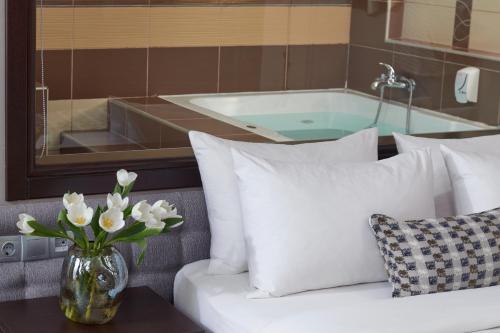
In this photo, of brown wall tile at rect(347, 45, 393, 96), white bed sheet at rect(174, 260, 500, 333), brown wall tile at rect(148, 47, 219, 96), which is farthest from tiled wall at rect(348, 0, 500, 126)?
white bed sheet at rect(174, 260, 500, 333)

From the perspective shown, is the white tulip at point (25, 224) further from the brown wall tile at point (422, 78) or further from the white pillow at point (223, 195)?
the brown wall tile at point (422, 78)

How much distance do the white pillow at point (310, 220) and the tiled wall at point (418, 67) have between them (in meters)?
0.56

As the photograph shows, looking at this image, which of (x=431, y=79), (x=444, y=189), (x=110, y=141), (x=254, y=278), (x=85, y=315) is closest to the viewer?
(x=85, y=315)

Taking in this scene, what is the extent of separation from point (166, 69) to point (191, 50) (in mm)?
104

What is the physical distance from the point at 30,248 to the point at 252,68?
0.96m

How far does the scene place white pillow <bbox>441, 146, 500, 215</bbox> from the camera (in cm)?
321

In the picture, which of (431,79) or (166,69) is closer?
(166,69)

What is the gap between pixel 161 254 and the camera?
3.15 metres

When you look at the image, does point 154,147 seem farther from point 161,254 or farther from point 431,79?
point 431,79

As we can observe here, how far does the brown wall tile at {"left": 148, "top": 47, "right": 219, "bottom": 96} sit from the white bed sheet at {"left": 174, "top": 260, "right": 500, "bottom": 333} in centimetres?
60

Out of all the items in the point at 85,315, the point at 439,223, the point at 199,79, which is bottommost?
the point at 85,315

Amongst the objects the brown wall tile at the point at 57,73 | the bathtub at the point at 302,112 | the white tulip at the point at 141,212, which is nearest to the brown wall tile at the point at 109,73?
the brown wall tile at the point at 57,73

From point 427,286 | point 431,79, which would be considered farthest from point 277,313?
point 431,79

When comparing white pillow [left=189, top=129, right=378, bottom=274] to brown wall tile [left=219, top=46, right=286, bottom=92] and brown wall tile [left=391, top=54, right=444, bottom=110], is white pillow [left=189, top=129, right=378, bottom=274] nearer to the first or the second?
brown wall tile [left=219, top=46, right=286, bottom=92]
